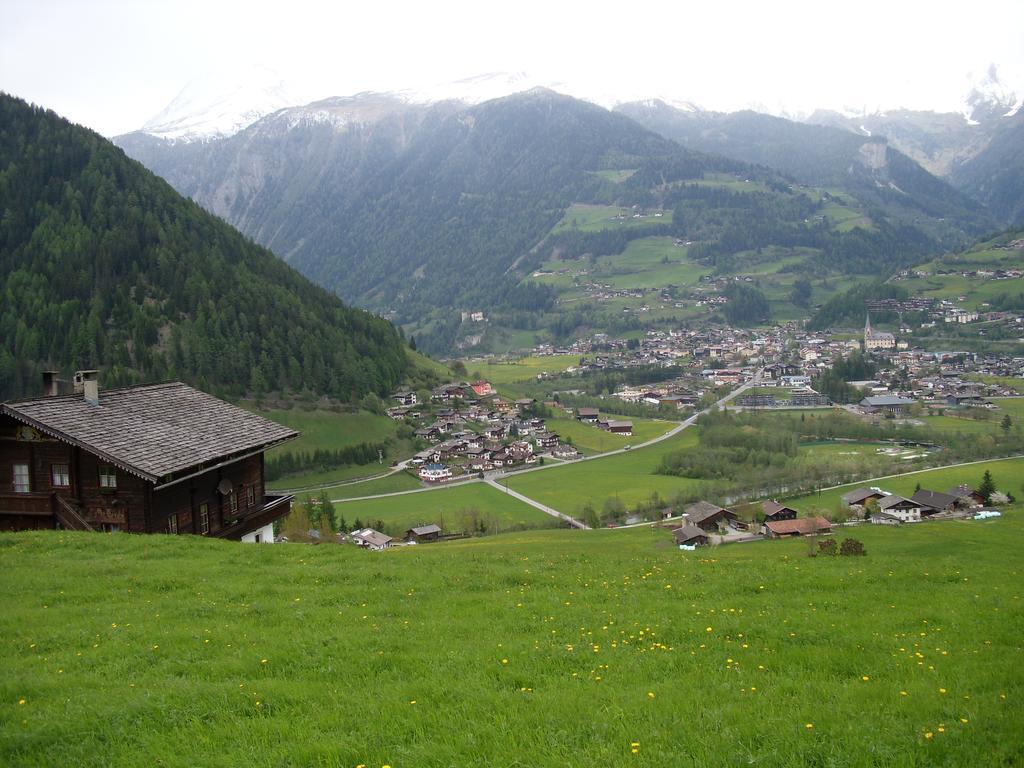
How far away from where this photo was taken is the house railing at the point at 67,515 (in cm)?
2401

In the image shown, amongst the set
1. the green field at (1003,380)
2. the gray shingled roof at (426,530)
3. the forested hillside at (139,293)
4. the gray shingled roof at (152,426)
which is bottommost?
the gray shingled roof at (426,530)

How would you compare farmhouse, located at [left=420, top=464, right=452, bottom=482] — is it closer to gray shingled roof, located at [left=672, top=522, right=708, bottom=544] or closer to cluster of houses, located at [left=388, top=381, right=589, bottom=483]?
cluster of houses, located at [left=388, top=381, right=589, bottom=483]

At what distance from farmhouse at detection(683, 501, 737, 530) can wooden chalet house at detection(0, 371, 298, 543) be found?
5011 centimetres

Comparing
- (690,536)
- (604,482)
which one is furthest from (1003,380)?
(690,536)

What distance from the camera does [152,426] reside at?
82.5 ft

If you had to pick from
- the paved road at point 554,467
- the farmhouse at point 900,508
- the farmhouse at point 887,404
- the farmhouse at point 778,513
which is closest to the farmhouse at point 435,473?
the paved road at point 554,467

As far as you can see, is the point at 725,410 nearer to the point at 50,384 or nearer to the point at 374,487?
the point at 374,487

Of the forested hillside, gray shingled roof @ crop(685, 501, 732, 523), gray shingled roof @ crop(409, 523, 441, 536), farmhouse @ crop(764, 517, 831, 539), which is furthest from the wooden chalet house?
the forested hillside

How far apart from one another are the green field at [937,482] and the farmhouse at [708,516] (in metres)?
10.3

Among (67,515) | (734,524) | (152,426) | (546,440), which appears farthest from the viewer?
(546,440)

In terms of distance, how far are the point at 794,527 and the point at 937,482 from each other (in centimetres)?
3068

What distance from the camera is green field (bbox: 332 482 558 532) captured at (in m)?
76.6

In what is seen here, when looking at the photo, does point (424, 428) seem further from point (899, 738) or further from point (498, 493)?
point (899, 738)

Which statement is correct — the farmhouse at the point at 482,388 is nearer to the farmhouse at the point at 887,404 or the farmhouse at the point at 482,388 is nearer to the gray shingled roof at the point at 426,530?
the farmhouse at the point at 887,404
